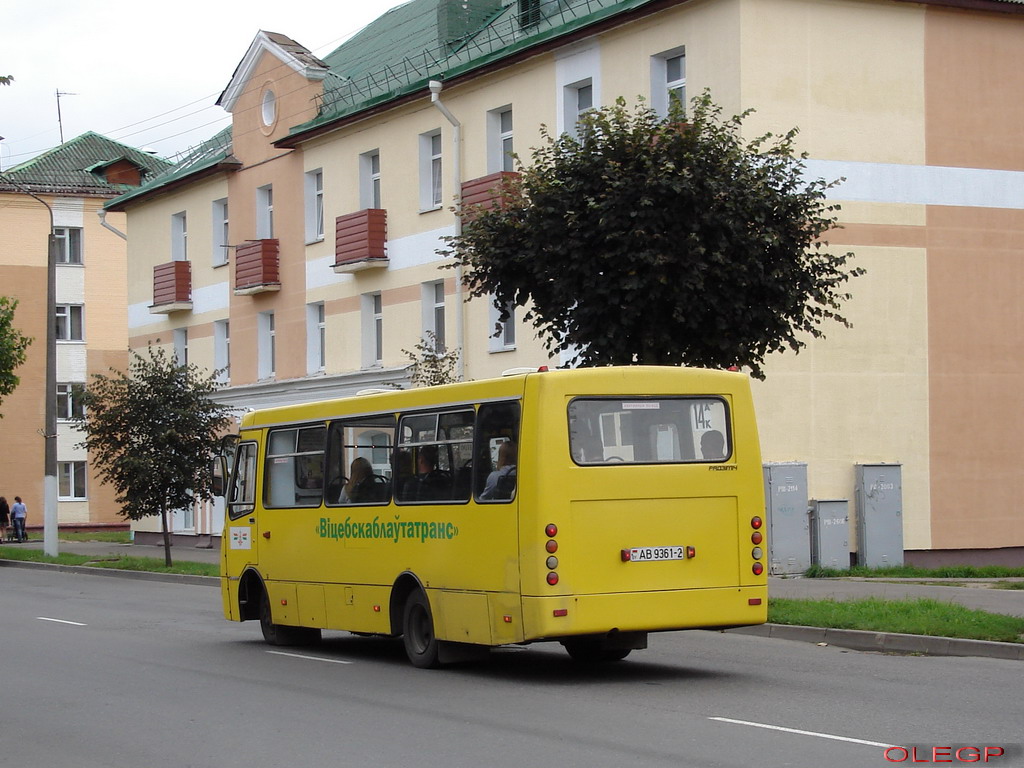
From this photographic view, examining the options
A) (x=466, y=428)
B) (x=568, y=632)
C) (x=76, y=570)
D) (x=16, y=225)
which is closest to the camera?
(x=568, y=632)

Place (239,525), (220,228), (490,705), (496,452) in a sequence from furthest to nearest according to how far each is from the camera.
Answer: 1. (220,228)
2. (239,525)
3. (496,452)
4. (490,705)

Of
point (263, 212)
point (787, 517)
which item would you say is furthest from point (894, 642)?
point (263, 212)

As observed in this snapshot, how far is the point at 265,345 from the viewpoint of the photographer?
40.3m

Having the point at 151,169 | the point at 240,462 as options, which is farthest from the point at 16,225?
the point at 240,462

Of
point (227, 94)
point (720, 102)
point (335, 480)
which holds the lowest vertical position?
point (335, 480)

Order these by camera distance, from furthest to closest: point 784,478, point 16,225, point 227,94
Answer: point 16,225, point 227,94, point 784,478

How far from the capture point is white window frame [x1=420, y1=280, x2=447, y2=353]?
33.2 meters

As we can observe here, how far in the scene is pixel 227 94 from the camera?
134 feet

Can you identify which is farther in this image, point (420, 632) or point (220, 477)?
point (220, 477)

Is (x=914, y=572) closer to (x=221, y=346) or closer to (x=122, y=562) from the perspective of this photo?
(x=122, y=562)

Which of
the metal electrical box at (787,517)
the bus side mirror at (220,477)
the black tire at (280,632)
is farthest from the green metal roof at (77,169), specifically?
the black tire at (280,632)

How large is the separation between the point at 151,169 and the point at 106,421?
31.7 metres

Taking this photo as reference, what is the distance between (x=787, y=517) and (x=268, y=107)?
20.1m

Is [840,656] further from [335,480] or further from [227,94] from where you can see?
[227,94]
